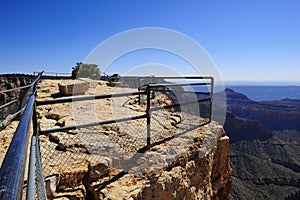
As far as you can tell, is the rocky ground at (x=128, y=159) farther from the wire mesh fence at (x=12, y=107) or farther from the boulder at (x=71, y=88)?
the boulder at (x=71, y=88)

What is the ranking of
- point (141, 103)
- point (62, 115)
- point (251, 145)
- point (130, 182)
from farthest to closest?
1. point (251, 145)
2. point (141, 103)
3. point (62, 115)
4. point (130, 182)

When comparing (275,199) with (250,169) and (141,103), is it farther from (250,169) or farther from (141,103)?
(141,103)

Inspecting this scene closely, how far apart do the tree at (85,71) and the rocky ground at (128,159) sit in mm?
15537

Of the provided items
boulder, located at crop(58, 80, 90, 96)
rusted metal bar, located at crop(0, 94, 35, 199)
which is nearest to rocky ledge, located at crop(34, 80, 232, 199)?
rusted metal bar, located at crop(0, 94, 35, 199)

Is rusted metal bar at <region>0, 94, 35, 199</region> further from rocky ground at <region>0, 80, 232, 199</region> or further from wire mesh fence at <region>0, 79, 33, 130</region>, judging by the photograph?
rocky ground at <region>0, 80, 232, 199</region>

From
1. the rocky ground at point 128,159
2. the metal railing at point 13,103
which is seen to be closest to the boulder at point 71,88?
the rocky ground at point 128,159

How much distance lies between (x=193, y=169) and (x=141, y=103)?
4583 millimetres

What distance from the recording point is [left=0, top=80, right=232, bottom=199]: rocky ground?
9.76 feet

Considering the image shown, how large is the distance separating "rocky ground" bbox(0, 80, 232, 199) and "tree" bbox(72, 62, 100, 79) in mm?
Result: 15537

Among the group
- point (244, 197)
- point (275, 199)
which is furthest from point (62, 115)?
point (275, 199)

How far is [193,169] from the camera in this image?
→ 419 centimetres

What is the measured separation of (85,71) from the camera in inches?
818

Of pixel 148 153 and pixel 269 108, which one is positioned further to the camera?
pixel 269 108

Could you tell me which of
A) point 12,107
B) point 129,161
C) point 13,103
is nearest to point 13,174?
point 129,161
